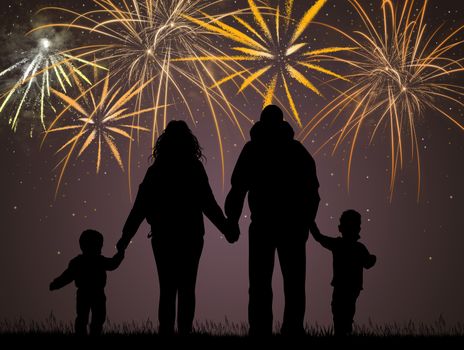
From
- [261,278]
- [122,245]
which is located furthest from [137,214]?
[261,278]

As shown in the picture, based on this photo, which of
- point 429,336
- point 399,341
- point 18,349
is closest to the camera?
point 18,349

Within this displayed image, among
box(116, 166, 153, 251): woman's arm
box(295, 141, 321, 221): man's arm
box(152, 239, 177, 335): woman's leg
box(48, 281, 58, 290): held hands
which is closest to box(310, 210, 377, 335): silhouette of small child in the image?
box(295, 141, 321, 221): man's arm

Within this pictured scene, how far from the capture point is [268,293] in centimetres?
691

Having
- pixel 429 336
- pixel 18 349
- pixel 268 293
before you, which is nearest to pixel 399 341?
pixel 429 336

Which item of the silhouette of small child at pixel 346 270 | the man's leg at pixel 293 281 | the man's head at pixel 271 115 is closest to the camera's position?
the man's leg at pixel 293 281

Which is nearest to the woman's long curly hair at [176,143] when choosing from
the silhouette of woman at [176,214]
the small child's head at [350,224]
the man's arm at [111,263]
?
the silhouette of woman at [176,214]

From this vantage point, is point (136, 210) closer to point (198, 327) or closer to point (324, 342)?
point (198, 327)

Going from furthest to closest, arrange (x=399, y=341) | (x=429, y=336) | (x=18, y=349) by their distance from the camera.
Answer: (x=429, y=336), (x=399, y=341), (x=18, y=349)

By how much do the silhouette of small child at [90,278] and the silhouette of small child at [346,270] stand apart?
267 centimetres

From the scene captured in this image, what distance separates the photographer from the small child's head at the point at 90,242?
290 inches

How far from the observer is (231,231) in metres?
7.35

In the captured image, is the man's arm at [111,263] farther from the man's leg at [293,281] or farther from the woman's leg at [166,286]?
the man's leg at [293,281]

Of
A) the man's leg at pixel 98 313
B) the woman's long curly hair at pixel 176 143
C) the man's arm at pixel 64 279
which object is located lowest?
the man's leg at pixel 98 313

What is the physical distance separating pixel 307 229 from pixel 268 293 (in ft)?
2.77
